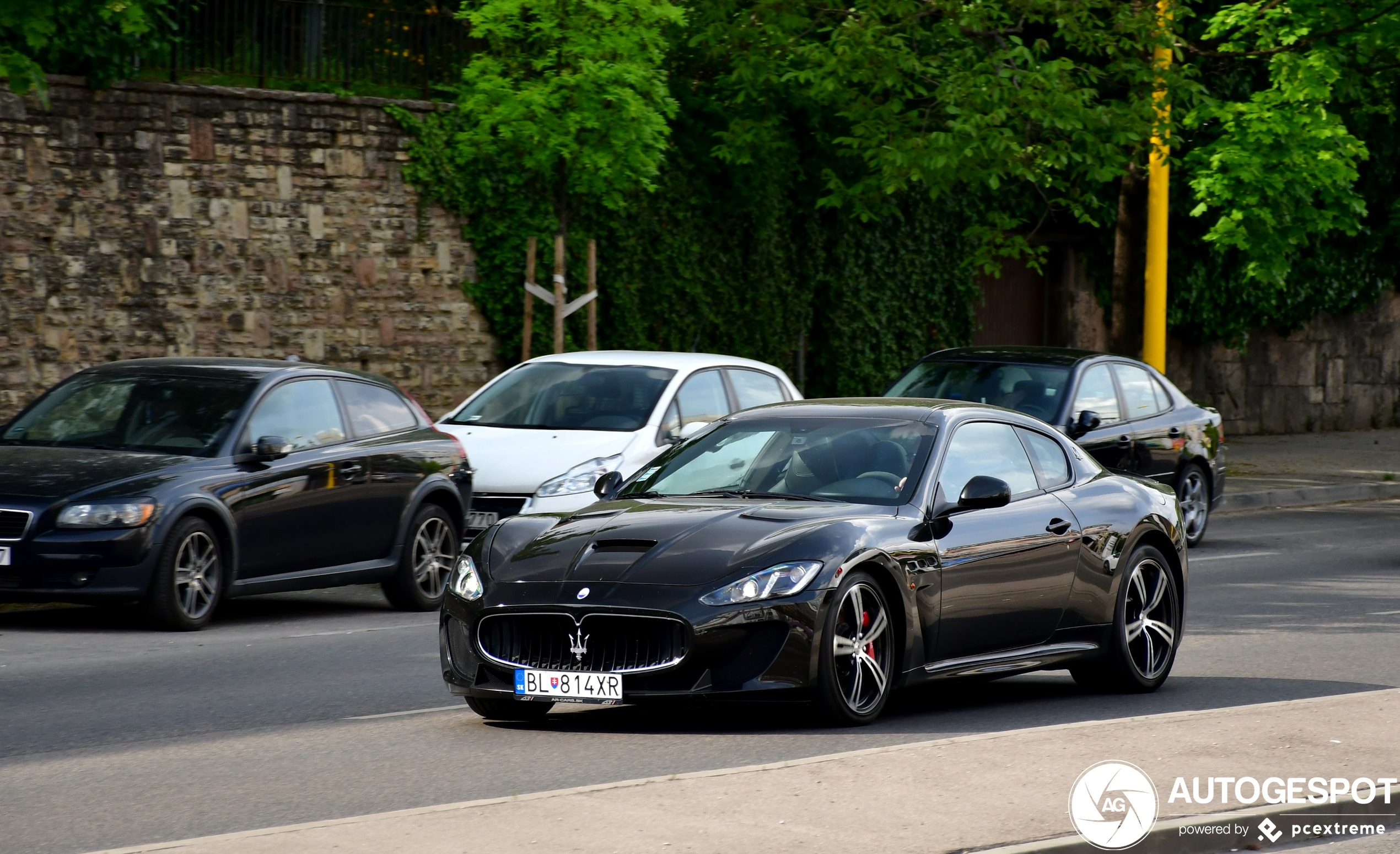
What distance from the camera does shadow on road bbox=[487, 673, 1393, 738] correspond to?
8117 millimetres

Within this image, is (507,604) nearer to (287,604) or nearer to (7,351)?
(287,604)

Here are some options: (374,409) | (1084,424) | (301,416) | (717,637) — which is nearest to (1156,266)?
(1084,424)

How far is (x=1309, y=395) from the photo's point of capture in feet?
109

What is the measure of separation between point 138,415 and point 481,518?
8.80 ft

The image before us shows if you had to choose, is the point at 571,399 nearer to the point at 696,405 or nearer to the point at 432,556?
the point at 696,405

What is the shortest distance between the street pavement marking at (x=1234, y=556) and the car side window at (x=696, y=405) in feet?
14.5

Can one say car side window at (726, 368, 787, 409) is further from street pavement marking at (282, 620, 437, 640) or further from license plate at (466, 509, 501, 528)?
street pavement marking at (282, 620, 437, 640)

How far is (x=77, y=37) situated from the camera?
1809 centimetres

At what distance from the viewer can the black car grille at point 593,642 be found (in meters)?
7.57

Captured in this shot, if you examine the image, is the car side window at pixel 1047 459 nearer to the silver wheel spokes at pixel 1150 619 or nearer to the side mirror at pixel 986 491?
the silver wheel spokes at pixel 1150 619

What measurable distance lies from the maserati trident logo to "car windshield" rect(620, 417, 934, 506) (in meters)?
1.21

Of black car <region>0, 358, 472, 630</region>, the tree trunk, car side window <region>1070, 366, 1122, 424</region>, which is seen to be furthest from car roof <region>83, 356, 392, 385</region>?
the tree trunk

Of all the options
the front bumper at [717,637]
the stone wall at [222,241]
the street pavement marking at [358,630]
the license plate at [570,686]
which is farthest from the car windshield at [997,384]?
the license plate at [570,686]

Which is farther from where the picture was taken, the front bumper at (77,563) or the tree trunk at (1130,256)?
the tree trunk at (1130,256)
